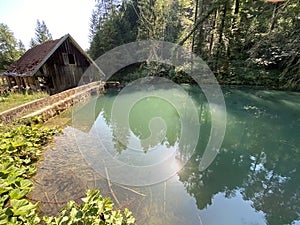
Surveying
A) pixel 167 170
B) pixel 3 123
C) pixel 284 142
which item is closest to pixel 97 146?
pixel 167 170

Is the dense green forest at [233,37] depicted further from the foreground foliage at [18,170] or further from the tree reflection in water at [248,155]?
the foreground foliage at [18,170]

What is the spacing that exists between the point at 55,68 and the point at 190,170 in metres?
10.2

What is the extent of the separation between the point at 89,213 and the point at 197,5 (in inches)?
732

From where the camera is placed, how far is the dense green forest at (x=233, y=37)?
11.4m

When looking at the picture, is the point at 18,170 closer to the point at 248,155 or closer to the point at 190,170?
the point at 190,170

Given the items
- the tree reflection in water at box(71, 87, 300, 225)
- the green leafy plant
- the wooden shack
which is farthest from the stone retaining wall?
the green leafy plant

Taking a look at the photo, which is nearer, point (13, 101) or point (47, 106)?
point (47, 106)

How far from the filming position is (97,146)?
454 cm

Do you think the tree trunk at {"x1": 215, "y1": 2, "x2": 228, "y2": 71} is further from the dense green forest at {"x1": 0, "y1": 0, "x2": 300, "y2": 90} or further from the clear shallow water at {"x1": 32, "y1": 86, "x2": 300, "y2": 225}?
the clear shallow water at {"x1": 32, "y1": 86, "x2": 300, "y2": 225}

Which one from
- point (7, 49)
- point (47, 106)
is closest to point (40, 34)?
point (7, 49)

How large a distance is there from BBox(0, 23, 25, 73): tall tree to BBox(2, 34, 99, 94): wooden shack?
44.7ft

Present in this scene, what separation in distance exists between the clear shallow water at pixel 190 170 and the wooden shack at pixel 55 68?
506cm

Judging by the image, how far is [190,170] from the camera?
12.1 feet

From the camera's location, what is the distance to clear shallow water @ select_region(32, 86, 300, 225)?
8.73 feet
